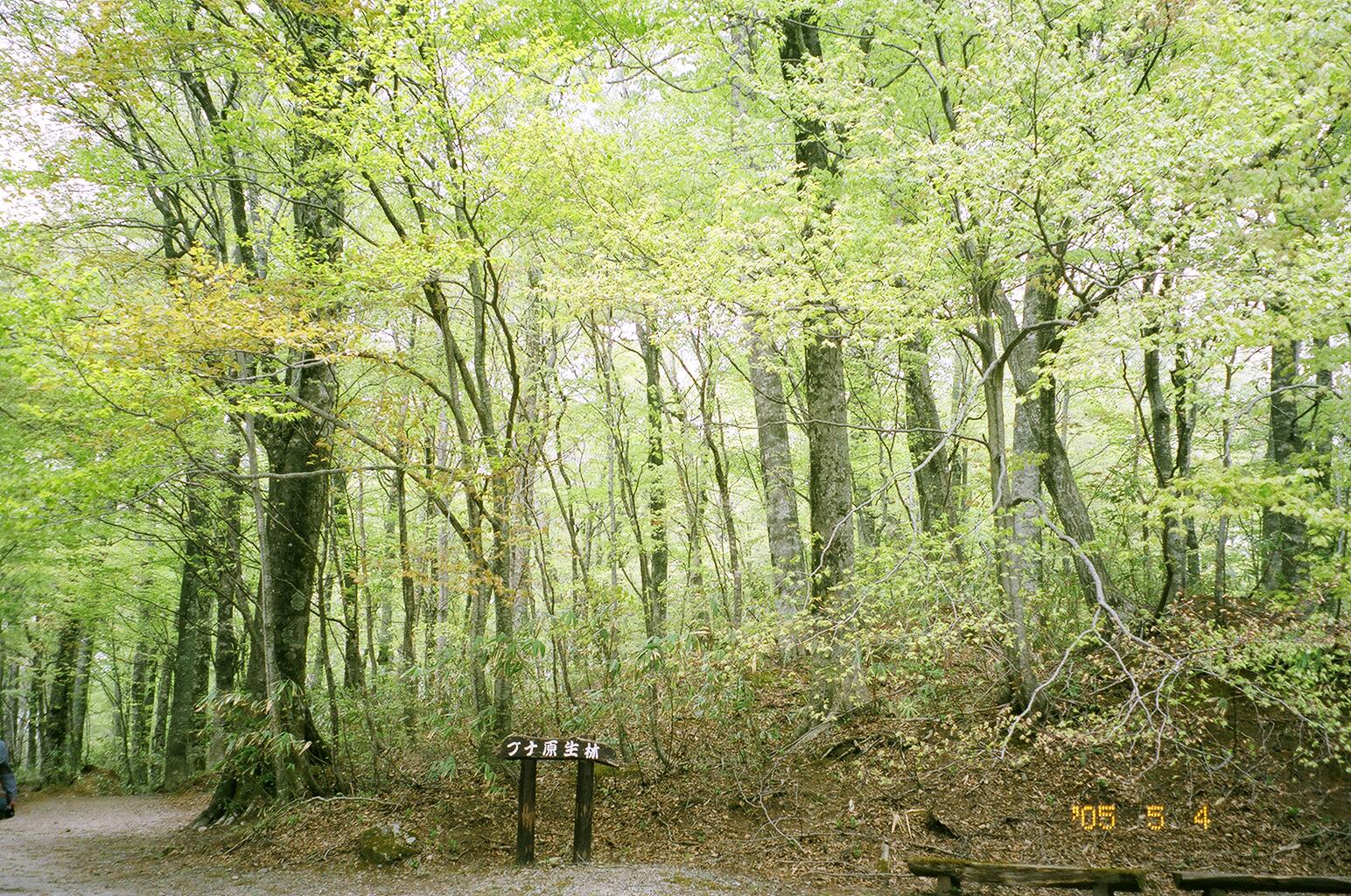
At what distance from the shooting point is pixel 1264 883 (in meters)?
5.13

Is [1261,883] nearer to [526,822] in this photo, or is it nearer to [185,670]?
[526,822]

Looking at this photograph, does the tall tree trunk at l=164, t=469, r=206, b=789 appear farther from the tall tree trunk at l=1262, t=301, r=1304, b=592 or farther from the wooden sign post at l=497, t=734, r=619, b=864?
the tall tree trunk at l=1262, t=301, r=1304, b=592

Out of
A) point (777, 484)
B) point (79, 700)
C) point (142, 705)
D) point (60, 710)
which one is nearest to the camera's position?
point (777, 484)

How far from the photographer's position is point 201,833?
328 inches

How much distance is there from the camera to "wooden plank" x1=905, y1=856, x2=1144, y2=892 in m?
5.16

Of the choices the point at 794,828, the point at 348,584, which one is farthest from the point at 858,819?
the point at 348,584

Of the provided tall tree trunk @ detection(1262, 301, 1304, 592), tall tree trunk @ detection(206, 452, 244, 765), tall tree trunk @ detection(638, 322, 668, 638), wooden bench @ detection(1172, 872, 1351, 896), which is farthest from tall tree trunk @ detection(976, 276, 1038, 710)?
tall tree trunk @ detection(206, 452, 244, 765)

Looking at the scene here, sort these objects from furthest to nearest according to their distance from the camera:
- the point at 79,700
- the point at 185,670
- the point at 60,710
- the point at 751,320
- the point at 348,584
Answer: the point at 79,700
the point at 60,710
the point at 185,670
the point at 348,584
the point at 751,320

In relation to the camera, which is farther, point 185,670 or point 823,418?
point 185,670

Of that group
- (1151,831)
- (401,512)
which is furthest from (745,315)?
(401,512)

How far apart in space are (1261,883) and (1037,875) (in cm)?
165

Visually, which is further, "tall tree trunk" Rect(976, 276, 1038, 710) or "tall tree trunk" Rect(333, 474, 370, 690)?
"tall tree trunk" Rect(333, 474, 370, 690)
